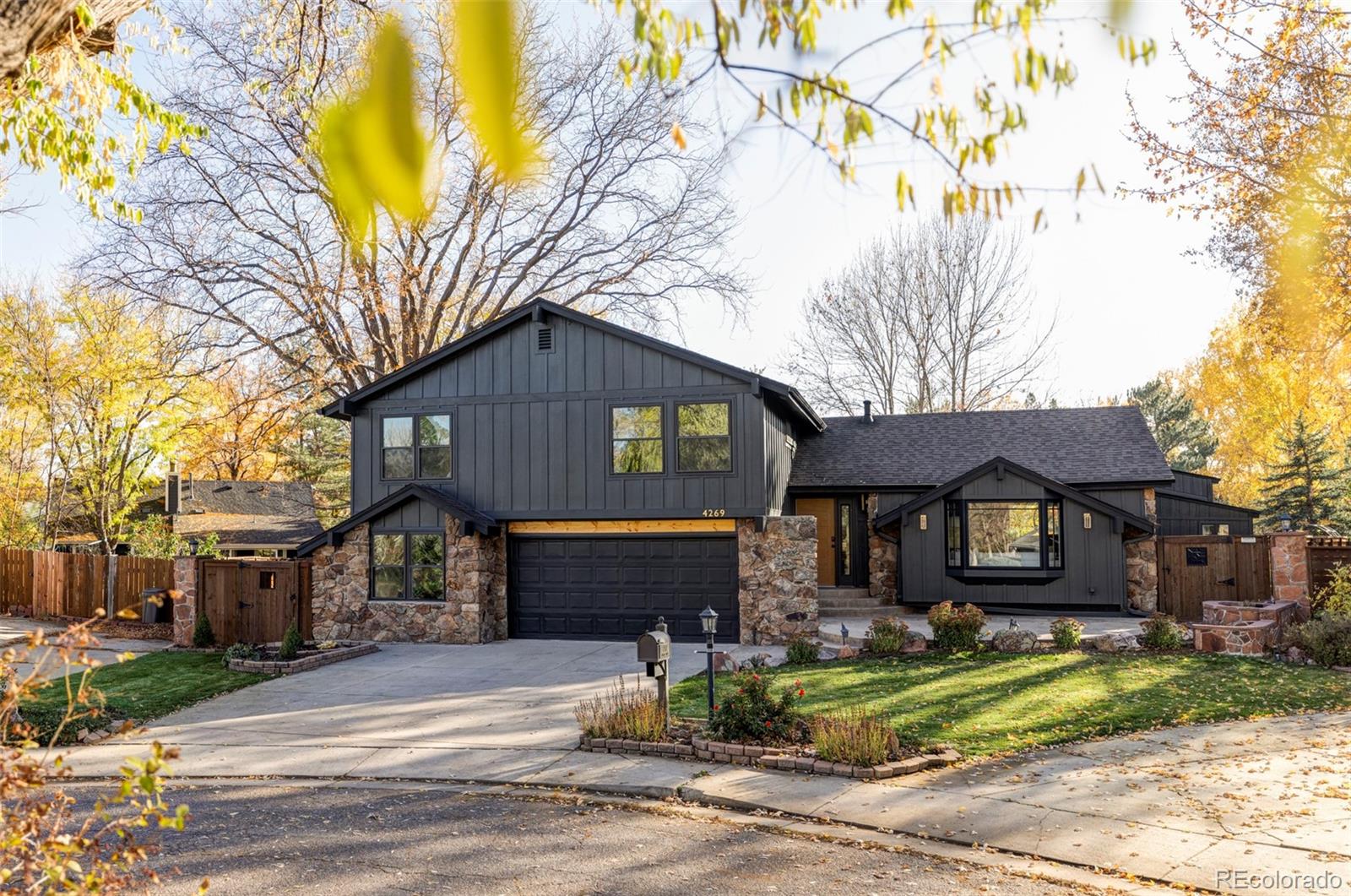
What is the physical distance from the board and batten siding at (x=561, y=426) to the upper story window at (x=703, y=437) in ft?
0.42

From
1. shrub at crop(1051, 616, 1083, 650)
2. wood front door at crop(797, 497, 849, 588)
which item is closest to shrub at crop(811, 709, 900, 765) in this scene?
shrub at crop(1051, 616, 1083, 650)

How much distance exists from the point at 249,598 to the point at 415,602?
2.99 m

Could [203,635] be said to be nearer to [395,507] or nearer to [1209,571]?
[395,507]

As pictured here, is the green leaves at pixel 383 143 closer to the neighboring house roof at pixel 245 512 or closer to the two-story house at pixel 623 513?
the two-story house at pixel 623 513

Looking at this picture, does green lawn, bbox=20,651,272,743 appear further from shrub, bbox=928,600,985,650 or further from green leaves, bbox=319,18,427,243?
green leaves, bbox=319,18,427,243

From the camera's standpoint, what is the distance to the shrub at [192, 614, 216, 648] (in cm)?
1703

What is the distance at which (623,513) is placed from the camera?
17.7 m

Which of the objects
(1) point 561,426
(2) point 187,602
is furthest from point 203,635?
(1) point 561,426

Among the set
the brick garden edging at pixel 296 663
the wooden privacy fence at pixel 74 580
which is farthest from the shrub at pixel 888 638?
the wooden privacy fence at pixel 74 580

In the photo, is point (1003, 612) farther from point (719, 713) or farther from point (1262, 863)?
point (1262, 863)

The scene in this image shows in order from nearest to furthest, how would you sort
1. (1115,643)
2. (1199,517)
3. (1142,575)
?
(1115,643) → (1142,575) → (1199,517)

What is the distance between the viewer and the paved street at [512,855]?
6.08 metres

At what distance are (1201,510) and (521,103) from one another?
26858 millimetres

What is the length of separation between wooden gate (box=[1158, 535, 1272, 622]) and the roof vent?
12.5 m
